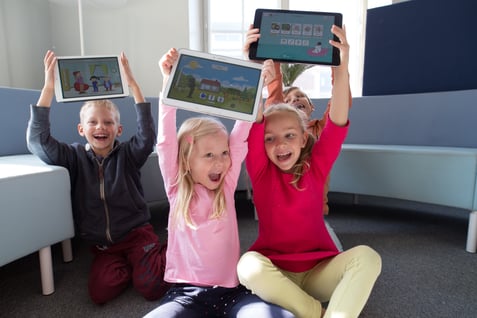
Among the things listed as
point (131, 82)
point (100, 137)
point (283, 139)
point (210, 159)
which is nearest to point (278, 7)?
point (131, 82)

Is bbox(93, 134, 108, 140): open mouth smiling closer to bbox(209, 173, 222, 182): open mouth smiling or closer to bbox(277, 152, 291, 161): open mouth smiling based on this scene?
bbox(209, 173, 222, 182): open mouth smiling

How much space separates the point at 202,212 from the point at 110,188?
1.55 ft

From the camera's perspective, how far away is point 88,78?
1.19 metres

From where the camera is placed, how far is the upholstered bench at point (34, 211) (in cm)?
91

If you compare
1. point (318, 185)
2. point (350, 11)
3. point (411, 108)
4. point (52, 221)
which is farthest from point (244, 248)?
point (350, 11)

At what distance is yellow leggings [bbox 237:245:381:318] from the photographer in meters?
0.79

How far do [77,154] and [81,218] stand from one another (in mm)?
236

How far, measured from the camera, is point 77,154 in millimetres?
1249

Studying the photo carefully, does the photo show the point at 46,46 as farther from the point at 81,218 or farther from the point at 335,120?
the point at 335,120

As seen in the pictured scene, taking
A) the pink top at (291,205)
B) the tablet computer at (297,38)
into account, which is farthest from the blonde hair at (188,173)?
the tablet computer at (297,38)

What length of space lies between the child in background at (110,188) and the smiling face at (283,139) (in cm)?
49

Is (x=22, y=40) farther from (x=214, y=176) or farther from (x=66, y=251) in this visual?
(x=214, y=176)

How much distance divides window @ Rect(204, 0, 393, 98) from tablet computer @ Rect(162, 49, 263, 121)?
2542 mm

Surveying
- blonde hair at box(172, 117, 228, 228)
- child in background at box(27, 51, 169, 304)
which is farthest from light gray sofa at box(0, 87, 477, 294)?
blonde hair at box(172, 117, 228, 228)
